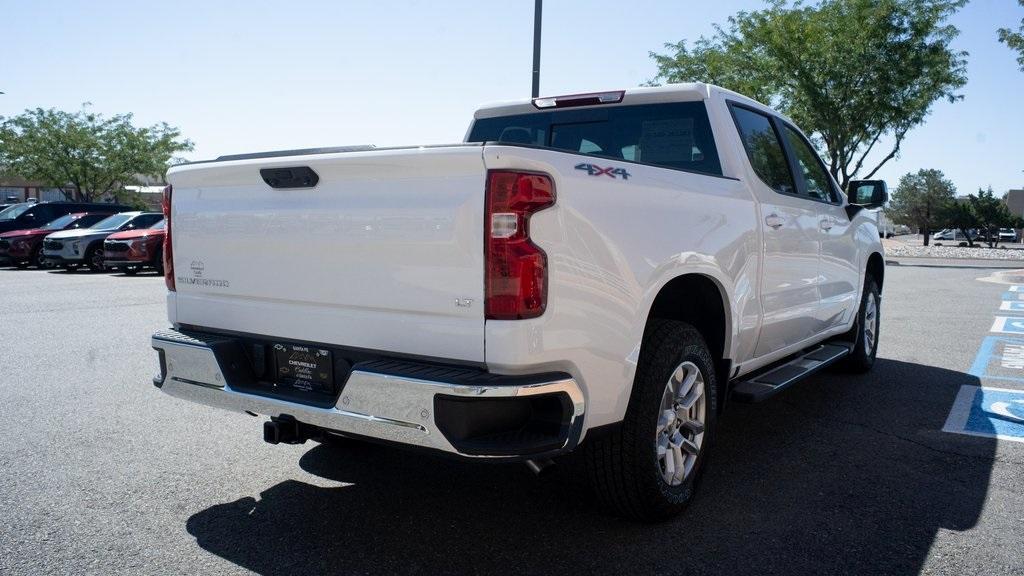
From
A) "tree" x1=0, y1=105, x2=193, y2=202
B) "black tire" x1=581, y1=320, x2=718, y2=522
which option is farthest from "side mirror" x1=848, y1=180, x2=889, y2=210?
"tree" x1=0, y1=105, x2=193, y2=202

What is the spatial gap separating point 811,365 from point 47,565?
4.16 metres

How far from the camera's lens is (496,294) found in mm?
2682

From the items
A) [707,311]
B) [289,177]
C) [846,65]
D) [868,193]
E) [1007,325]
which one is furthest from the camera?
[846,65]

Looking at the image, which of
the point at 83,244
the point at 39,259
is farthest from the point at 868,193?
the point at 39,259

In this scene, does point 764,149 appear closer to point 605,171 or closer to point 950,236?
point 605,171

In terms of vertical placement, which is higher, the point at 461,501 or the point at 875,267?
the point at 875,267

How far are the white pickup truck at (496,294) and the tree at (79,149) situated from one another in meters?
43.7

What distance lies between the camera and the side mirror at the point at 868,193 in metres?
5.80

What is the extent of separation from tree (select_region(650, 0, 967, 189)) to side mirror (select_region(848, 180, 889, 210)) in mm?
22866

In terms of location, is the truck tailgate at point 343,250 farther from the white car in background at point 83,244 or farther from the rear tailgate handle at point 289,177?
the white car in background at point 83,244

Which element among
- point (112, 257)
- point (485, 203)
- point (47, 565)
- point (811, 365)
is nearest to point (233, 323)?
point (47, 565)

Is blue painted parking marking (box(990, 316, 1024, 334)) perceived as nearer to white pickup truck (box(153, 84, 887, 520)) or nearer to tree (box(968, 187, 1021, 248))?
white pickup truck (box(153, 84, 887, 520))

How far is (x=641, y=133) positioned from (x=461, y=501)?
2.23 metres

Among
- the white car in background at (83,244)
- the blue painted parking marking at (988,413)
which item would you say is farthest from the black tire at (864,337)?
the white car in background at (83,244)
